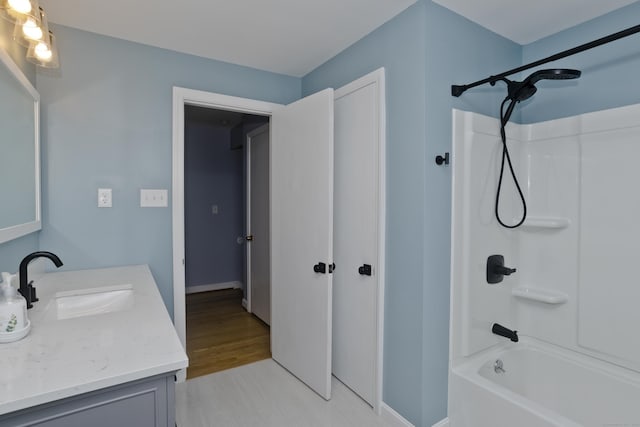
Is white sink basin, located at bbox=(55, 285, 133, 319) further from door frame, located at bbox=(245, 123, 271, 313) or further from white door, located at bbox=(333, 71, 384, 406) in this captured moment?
door frame, located at bbox=(245, 123, 271, 313)

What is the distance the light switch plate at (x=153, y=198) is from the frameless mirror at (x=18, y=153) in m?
0.54

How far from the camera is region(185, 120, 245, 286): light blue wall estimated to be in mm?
4762

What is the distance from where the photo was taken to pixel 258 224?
11.8 ft

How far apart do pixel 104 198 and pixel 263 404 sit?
1.62 meters

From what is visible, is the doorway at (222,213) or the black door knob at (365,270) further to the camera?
the doorway at (222,213)

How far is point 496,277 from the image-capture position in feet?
6.75

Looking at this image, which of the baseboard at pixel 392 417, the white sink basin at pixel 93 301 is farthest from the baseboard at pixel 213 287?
the baseboard at pixel 392 417

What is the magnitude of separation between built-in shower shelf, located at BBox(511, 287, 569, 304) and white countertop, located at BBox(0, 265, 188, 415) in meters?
2.02

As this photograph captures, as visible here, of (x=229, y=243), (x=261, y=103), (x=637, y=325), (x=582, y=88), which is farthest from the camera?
(x=229, y=243)

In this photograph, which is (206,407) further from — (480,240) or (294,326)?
(480,240)

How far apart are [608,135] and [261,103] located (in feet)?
7.16

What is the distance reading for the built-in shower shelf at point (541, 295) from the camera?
2.00 metres

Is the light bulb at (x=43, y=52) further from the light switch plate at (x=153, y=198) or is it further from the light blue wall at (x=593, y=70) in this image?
the light blue wall at (x=593, y=70)

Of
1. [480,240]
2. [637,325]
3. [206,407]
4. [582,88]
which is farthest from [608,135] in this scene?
[206,407]
